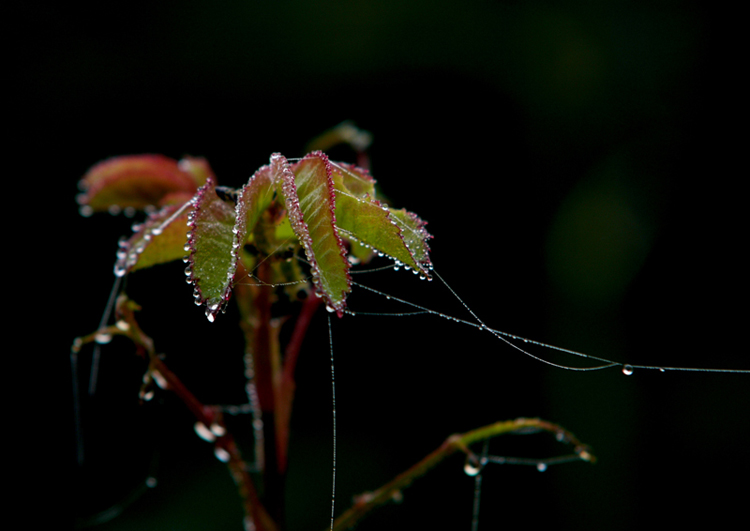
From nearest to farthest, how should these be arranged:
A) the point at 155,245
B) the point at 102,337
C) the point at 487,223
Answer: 1. the point at 155,245
2. the point at 102,337
3. the point at 487,223

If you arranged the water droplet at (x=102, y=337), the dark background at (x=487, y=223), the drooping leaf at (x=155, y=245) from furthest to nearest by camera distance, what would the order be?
the dark background at (x=487, y=223)
the water droplet at (x=102, y=337)
the drooping leaf at (x=155, y=245)

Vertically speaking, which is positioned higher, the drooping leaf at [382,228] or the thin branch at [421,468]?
the drooping leaf at [382,228]

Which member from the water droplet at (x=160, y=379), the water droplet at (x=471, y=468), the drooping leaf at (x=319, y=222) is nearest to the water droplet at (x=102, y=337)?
the water droplet at (x=160, y=379)

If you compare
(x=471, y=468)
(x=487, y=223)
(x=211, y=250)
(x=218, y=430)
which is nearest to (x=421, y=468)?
(x=471, y=468)

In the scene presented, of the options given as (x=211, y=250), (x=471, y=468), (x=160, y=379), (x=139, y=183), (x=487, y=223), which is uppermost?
(x=487, y=223)

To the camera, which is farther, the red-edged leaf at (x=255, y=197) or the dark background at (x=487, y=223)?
the dark background at (x=487, y=223)

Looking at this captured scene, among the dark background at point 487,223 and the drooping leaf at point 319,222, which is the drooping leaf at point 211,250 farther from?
the dark background at point 487,223

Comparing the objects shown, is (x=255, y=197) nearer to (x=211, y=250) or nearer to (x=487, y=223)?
(x=211, y=250)
